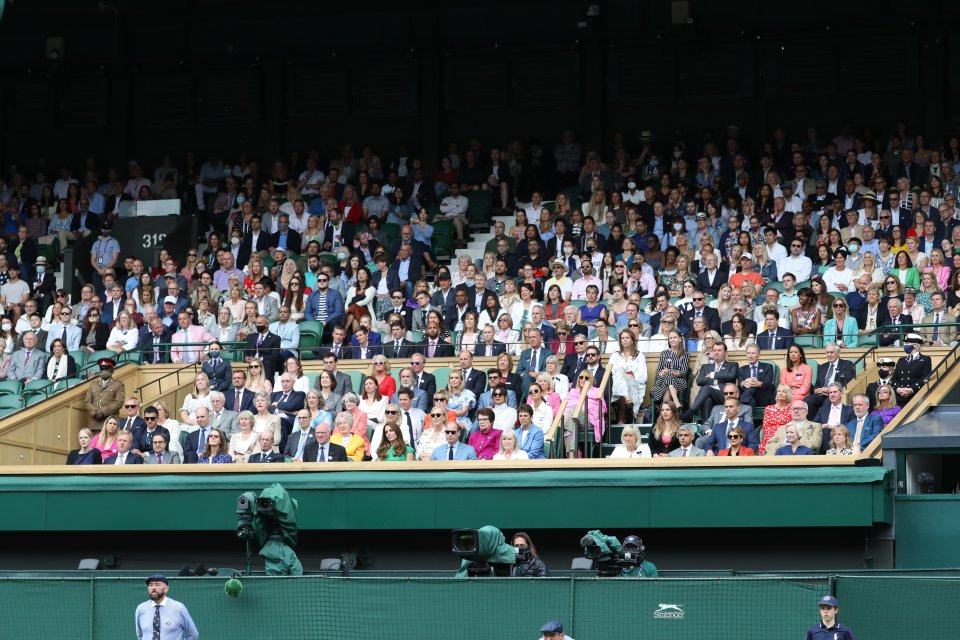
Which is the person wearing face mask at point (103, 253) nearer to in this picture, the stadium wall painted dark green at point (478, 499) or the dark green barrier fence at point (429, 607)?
the stadium wall painted dark green at point (478, 499)

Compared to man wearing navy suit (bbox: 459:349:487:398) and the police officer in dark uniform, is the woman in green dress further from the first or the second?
the police officer in dark uniform

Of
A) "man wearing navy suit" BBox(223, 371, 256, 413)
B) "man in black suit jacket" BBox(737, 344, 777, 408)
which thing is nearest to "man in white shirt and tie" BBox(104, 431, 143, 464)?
"man wearing navy suit" BBox(223, 371, 256, 413)

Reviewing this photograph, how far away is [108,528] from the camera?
55.5 ft

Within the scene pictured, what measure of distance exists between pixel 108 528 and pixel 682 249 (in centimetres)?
906

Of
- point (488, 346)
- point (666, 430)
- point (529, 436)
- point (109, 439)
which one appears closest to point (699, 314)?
point (488, 346)

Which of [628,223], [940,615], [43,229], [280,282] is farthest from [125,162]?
[940,615]

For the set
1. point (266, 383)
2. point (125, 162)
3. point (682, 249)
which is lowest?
point (266, 383)

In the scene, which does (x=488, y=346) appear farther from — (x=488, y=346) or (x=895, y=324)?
(x=895, y=324)

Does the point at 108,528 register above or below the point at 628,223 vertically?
below

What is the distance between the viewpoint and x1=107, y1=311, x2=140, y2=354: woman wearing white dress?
22.3m

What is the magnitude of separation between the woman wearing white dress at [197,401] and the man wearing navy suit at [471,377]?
9.96ft

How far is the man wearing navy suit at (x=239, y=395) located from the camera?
63.3 ft

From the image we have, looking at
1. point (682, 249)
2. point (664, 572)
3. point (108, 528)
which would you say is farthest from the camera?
point (682, 249)

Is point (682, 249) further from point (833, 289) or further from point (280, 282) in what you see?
point (280, 282)
